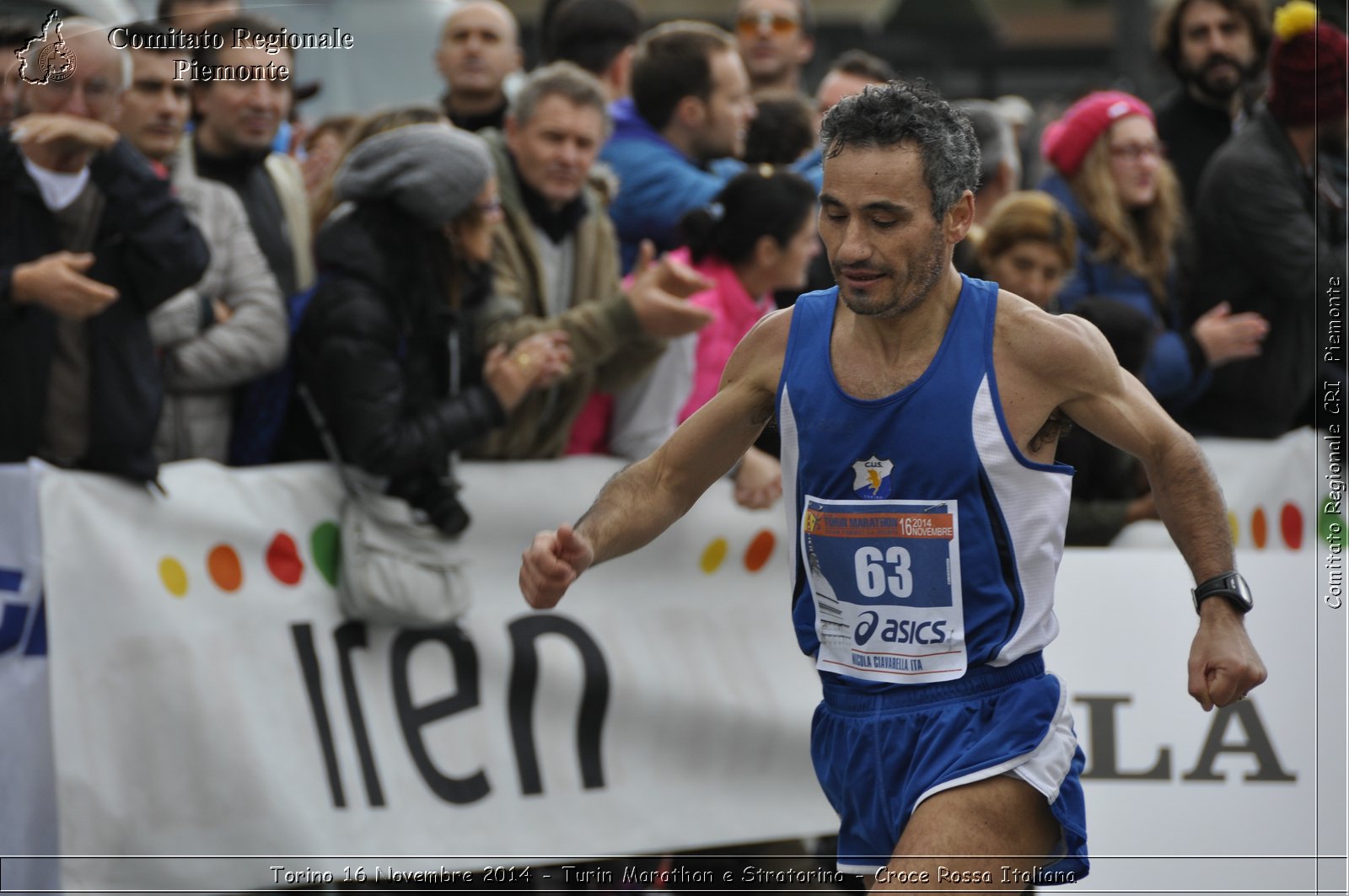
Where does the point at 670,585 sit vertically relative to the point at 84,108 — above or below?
below

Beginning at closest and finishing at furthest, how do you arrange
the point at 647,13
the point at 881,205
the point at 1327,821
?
the point at 881,205, the point at 1327,821, the point at 647,13

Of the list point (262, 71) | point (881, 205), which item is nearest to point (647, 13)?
point (262, 71)

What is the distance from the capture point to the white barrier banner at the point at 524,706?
5.60m

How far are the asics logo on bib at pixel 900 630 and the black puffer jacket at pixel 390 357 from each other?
2.23 meters

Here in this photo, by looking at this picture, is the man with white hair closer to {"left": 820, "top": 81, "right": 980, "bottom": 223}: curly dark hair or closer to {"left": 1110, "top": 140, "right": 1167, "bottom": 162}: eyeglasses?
{"left": 820, "top": 81, "right": 980, "bottom": 223}: curly dark hair

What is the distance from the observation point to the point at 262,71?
20.8 ft

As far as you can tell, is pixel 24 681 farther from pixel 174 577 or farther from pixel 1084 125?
pixel 1084 125

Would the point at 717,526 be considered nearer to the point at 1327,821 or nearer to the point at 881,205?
the point at 1327,821

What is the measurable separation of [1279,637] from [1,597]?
460cm

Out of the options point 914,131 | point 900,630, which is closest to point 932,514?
point 900,630

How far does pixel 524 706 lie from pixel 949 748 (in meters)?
2.74

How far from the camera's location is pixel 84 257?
5.37 metres

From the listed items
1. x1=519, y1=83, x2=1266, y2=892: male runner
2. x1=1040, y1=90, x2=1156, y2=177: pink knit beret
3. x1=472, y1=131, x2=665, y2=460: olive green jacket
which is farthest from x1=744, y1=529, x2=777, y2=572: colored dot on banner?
x1=519, y1=83, x2=1266, y2=892: male runner

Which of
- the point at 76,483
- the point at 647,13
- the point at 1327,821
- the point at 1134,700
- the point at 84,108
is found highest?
the point at 647,13
